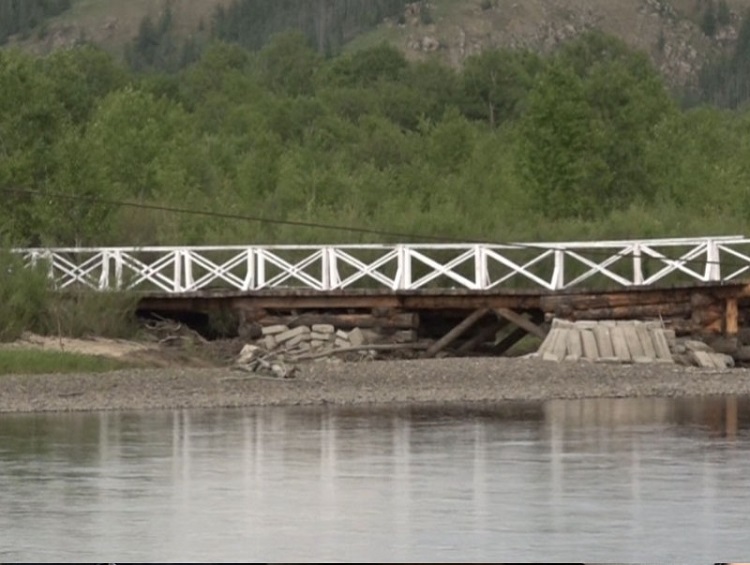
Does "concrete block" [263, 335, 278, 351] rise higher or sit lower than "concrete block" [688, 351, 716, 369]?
higher

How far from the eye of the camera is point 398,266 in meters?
→ 44.4

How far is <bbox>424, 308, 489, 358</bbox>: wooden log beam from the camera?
142 feet

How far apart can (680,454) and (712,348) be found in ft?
50.2

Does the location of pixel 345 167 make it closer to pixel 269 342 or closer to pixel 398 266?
pixel 398 266

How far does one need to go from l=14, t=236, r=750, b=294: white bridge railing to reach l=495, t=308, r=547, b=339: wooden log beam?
1.93ft

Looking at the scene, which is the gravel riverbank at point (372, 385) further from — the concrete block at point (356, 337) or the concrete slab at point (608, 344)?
the concrete block at point (356, 337)

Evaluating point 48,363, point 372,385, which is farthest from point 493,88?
point 372,385

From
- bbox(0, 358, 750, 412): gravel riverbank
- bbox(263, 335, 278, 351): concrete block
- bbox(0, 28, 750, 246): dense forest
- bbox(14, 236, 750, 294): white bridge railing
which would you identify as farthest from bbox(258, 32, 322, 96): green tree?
bbox(0, 358, 750, 412): gravel riverbank

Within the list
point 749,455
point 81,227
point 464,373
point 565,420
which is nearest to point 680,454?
point 749,455

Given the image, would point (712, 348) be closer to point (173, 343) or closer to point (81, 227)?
point (173, 343)

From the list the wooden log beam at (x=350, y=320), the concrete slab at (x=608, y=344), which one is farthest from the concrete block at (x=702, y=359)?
the wooden log beam at (x=350, y=320)

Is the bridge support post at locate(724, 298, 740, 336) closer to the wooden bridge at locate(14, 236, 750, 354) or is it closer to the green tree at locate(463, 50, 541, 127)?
the wooden bridge at locate(14, 236, 750, 354)

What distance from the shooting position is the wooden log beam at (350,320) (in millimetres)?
43250

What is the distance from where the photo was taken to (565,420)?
32312 millimetres
